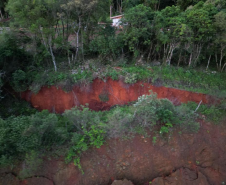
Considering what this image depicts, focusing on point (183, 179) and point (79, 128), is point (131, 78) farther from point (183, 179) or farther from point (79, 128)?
point (183, 179)

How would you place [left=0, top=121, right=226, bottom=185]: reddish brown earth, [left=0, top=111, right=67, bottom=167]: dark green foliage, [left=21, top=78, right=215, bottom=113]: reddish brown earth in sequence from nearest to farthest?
[left=0, top=111, right=67, bottom=167]: dark green foliage < [left=0, top=121, right=226, bottom=185]: reddish brown earth < [left=21, top=78, right=215, bottom=113]: reddish brown earth

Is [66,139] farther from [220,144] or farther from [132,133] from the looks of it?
[220,144]

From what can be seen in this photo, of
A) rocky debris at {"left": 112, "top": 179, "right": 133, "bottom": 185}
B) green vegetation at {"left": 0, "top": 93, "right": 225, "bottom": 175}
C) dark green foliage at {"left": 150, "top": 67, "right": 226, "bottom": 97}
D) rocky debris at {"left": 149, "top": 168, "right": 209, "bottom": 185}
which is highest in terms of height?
dark green foliage at {"left": 150, "top": 67, "right": 226, "bottom": 97}

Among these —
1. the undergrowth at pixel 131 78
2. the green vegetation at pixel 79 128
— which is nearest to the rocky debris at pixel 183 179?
the green vegetation at pixel 79 128

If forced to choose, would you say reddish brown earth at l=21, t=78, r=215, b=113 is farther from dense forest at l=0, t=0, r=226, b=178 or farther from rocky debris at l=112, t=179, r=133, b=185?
rocky debris at l=112, t=179, r=133, b=185

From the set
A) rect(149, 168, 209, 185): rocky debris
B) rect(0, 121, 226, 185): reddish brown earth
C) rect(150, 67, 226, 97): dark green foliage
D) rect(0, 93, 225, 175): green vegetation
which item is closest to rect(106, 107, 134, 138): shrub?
rect(0, 93, 225, 175): green vegetation
